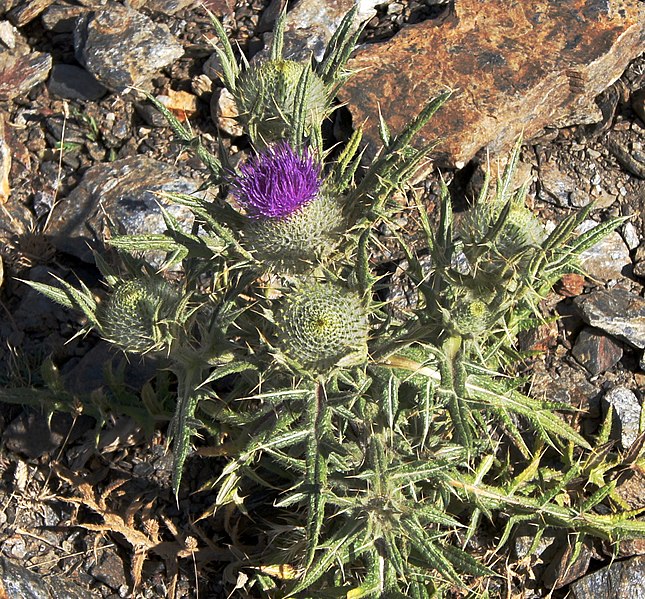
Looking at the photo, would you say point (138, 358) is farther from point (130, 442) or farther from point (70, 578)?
point (70, 578)

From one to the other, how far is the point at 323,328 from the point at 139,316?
0.96 meters

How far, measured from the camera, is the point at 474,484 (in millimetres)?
4230

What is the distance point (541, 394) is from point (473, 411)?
146 centimetres

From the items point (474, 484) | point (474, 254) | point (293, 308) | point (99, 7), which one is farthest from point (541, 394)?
point (99, 7)

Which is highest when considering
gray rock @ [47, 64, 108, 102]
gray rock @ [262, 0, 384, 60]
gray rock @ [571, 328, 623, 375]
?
gray rock @ [47, 64, 108, 102]

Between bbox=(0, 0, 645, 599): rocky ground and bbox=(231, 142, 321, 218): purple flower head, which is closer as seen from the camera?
bbox=(231, 142, 321, 218): purple flower head

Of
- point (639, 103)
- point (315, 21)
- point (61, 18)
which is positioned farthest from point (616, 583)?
point (61, 18)

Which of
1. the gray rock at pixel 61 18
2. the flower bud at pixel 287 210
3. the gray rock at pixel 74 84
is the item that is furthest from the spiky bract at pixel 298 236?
the gray rock at pixel 61 18

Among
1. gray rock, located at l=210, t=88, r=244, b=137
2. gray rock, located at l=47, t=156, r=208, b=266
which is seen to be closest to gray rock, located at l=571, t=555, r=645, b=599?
gray rock, located at l=47, t=156, r=208, b=266

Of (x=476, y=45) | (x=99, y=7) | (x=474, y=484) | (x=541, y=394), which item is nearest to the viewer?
(x=474, y=484)

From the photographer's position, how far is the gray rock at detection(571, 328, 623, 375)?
5059 millimetres

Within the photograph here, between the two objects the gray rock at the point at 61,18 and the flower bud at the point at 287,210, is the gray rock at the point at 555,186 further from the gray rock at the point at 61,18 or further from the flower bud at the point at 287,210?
the gray rock at the point at 61,18

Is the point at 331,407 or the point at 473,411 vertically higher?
the point at 331,407

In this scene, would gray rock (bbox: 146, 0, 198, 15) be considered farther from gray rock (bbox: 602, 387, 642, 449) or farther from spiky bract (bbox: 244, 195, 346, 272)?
gray rock (bbox: 602, 387, 642, 449)
